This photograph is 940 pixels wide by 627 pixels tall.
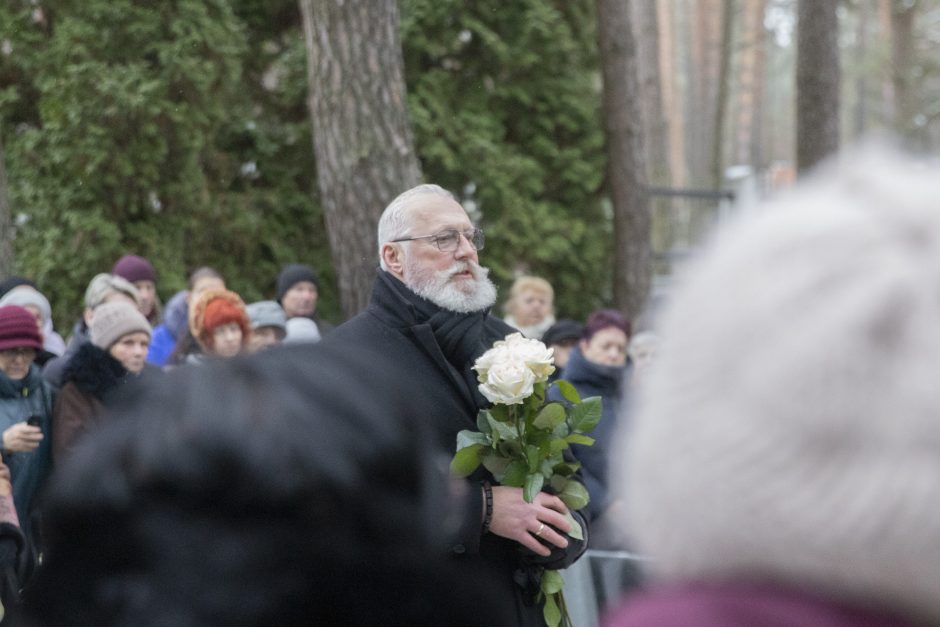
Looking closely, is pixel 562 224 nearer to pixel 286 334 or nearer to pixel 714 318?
pixel 286 334

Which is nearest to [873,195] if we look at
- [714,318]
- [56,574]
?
[714,318]

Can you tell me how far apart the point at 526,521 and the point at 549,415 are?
37 centimetres

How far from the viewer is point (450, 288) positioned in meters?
4.41

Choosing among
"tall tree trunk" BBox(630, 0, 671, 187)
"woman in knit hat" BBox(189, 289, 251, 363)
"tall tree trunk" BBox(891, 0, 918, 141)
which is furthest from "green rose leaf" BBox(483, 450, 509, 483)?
"tall tree trunk" BBox(891, 0, 918, 141)

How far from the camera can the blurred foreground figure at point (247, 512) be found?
1.27 metres

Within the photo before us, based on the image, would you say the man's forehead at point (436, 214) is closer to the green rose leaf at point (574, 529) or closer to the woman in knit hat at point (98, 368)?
the green rose leaf at point (574, 529)

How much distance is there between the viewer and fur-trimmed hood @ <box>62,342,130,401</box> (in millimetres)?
6047

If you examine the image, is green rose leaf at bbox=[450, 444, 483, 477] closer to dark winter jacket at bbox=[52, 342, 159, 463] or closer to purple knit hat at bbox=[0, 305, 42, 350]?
dark winter jacket at bbox=[52, 342, 159, 463]

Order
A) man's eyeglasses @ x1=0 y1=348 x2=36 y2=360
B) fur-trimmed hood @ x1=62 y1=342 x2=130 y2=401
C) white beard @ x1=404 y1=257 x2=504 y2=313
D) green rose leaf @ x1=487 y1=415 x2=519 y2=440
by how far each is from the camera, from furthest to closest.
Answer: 1. fur-trimmed hood @ x1=62 y1=342 x2=130 y2=401
2. man's eyeglasses @ x1=0 y1=348 x2=36 y2=360
3. white beard @ x1=404 y1=257 x2=504 y2=313
4. green rose leaf @ x1=487 y1=415 x2=519 y2=440

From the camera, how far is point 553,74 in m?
13.0

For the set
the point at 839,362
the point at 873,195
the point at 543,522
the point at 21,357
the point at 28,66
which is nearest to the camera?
the point at 839,362

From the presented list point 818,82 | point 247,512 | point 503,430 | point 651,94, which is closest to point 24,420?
point 503,430

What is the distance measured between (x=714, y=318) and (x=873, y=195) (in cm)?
19

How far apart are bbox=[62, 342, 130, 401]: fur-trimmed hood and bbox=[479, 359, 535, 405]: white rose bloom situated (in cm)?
277
